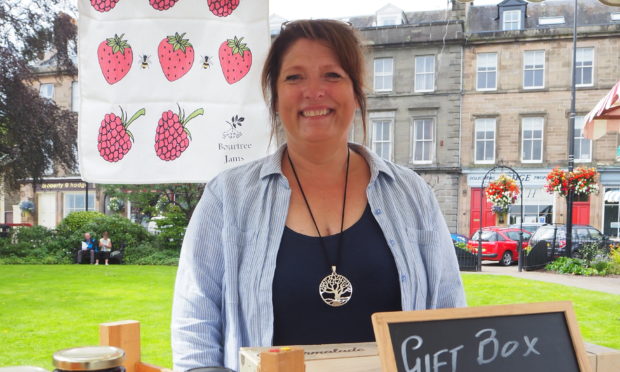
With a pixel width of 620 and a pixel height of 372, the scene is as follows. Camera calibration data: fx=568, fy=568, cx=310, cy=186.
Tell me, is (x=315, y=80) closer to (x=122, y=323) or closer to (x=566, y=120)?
(x=122, y=323)

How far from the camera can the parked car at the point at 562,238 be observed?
476 inches

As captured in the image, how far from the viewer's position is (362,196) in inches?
56.8

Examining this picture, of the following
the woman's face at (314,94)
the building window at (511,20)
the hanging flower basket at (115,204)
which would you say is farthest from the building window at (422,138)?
the woman's face at (314,94)

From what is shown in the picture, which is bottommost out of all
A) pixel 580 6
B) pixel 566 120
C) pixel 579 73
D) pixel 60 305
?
pixel 60 305

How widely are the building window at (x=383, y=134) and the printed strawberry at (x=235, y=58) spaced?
18294 mm

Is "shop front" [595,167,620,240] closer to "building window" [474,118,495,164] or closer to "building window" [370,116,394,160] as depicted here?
"building window" [474,118,495,164]

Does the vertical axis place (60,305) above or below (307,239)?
below

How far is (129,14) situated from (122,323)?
1228 mm

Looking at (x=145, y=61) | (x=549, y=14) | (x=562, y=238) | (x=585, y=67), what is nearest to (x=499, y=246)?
(x=562, y=238)

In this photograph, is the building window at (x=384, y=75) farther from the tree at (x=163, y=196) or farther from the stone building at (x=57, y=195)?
the stone building at (x=57, y=195)

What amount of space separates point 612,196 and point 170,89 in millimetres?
19277

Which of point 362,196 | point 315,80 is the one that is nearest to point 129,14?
point 315,80

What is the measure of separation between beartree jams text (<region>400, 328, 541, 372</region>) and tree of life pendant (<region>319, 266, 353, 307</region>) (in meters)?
0.45

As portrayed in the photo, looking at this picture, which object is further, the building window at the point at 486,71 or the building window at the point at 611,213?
the building window at the point at 486,71
